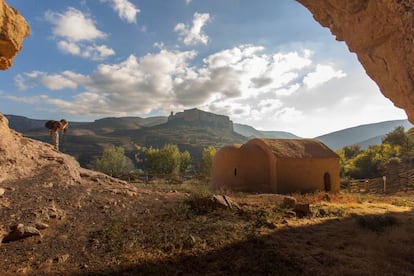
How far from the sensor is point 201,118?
15462 centimetres

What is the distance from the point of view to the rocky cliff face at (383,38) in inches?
255

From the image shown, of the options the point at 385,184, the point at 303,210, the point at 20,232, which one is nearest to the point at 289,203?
the point at 303,210

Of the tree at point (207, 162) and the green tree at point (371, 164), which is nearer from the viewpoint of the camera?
the green tree at point (371, 164)

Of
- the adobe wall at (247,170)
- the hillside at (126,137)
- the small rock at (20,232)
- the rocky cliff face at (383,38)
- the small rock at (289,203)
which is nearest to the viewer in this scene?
the small rock at (20,232)

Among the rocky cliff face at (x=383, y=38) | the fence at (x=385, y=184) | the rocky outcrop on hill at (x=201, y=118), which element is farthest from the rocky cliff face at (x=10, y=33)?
the rocky outcrop on hill at (x=201, y=118)

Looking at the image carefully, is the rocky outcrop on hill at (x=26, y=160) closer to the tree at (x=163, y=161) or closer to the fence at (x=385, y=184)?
the fence at (x=385, y=184)

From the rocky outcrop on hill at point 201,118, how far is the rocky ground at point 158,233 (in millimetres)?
129876

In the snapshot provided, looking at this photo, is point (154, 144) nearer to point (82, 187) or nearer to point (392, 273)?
point (82, 187)

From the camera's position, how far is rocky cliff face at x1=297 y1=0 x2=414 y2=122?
6465 mm

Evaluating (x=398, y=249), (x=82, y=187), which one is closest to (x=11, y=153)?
(x=82, y=187)

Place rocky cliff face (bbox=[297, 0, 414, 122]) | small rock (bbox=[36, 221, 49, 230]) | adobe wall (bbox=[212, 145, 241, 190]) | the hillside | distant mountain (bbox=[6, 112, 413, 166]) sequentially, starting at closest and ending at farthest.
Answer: small rock (bbox=[36, 221, 49, 230]), rocky cliff face (bbox=[297, 0, 414, 122]), adobe wall (bbox=[212, 145, 241, 190]), the hillside, distant mountain (bbox=[6, 112, 413, 166])

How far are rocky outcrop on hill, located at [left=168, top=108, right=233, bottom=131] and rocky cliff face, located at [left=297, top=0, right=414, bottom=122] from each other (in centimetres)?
13161

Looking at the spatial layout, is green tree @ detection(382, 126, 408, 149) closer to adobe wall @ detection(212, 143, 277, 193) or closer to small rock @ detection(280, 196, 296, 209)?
adobe wall @ detection(212, 143, 277, 193)

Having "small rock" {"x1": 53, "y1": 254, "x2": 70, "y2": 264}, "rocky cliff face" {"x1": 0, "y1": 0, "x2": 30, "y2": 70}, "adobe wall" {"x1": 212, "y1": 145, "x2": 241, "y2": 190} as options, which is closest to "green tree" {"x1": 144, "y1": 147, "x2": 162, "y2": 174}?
"adobe wall" {"x1": 212, "y1": 145, "x2": 241, "y2": 190}
